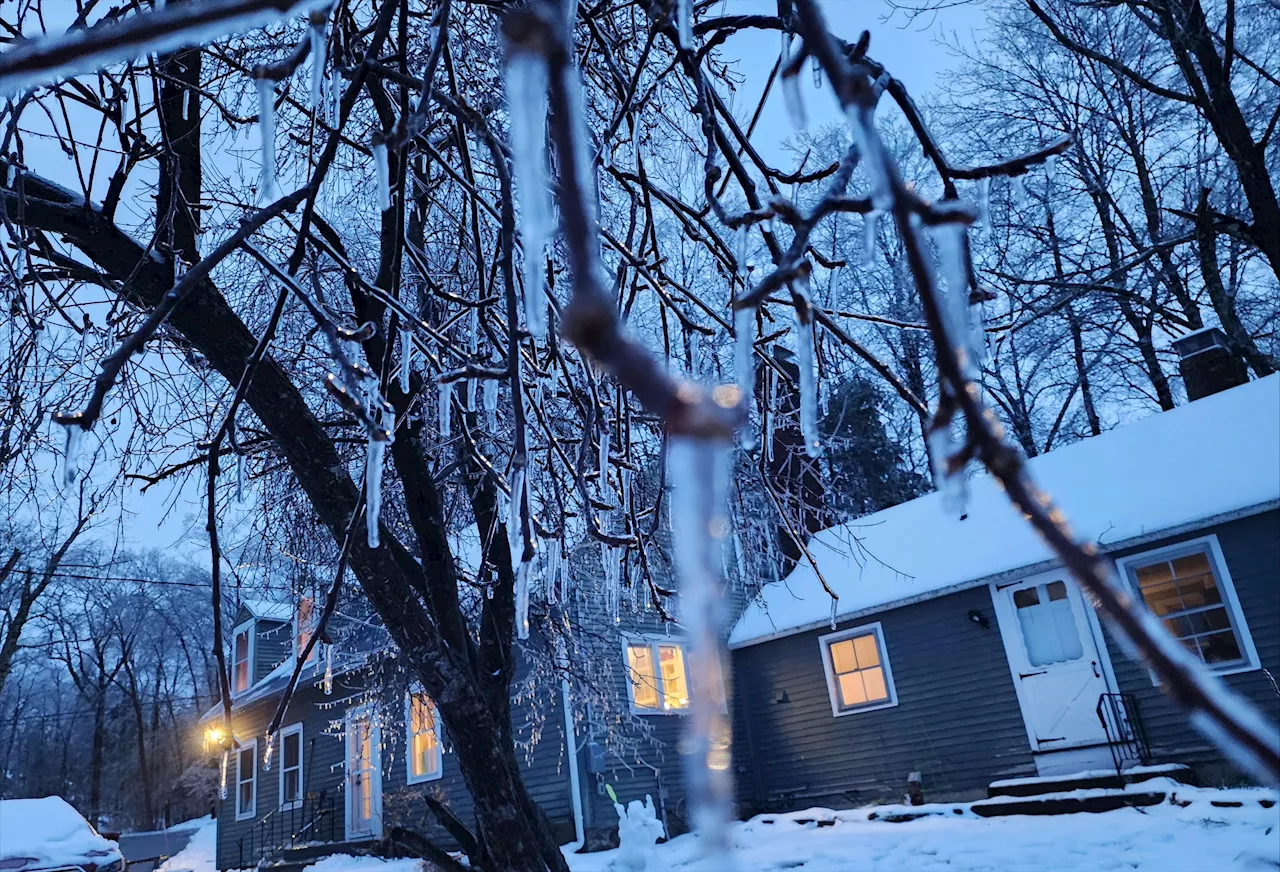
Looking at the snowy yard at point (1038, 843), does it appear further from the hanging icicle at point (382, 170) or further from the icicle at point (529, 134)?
the icicle at point (529, 134)

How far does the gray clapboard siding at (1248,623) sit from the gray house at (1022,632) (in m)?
0.02

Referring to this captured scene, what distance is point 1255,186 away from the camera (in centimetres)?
422

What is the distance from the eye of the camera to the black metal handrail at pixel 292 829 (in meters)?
14.6

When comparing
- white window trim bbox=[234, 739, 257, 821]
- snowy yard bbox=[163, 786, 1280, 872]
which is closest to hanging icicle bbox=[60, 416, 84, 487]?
snowy yard bbox=[163, 786, 1280, 872]

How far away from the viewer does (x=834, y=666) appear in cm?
1281

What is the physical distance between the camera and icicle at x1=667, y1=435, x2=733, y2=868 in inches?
11.1

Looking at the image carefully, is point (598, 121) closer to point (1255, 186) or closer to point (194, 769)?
point (1255, 186)

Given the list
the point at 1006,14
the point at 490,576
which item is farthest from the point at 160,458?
the point at 1006,14

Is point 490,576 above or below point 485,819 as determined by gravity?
above

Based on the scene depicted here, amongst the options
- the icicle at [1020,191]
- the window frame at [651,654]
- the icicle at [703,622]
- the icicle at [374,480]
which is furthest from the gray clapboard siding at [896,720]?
the icicle at [703,622]

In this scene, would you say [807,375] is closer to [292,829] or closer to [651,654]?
[651,654]

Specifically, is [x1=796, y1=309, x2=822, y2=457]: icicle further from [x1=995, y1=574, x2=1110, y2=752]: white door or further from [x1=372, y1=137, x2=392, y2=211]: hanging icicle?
[x1=995, y1=574, x2=1110, y2=752]: white door

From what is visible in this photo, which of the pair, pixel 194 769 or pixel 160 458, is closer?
pixel 160 458

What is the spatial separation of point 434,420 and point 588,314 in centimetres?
564
